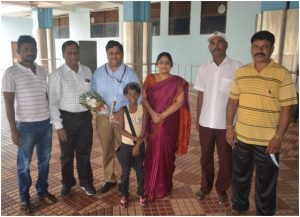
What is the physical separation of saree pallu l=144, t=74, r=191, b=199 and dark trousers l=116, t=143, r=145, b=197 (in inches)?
5.2

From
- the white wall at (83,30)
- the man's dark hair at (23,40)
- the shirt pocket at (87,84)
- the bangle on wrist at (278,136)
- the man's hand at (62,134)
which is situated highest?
the white wall at (83,30)

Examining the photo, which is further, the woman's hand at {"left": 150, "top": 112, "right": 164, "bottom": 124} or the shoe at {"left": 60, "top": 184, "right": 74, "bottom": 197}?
the shoe at {"left": 60, "top": 184, "right": 74, "bottom": 197}

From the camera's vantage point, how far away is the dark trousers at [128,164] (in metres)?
2.72

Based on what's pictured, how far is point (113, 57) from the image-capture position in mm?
2713

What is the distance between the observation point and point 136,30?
7.15 metres

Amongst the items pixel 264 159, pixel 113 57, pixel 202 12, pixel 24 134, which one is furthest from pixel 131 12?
pixel 264 159

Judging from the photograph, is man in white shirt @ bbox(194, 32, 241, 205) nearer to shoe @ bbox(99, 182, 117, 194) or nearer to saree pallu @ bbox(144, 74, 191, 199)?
saree pallu @ bbox(144, 74, 191, 199)

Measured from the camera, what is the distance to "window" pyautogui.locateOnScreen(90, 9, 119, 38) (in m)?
11.9

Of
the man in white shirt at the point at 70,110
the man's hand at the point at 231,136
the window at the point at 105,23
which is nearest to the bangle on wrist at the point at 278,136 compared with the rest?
the man's hand at the point at 231,136

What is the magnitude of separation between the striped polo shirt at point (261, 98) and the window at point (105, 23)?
10244 millimetres

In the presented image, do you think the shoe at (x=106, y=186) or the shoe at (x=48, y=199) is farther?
the shoe at (x=106, y=186)

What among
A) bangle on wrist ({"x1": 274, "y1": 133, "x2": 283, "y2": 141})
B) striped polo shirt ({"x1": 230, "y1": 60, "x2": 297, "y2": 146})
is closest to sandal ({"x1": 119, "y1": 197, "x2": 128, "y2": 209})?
striped polo shirt ({"x1": 230, "y1": 60, "x2": 297, "y2": 146})

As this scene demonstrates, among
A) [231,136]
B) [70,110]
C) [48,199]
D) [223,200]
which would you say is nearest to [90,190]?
[48,199]

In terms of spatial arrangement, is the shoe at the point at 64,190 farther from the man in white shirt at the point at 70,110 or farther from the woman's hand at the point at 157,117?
the woman's hand at the point at 157,117
